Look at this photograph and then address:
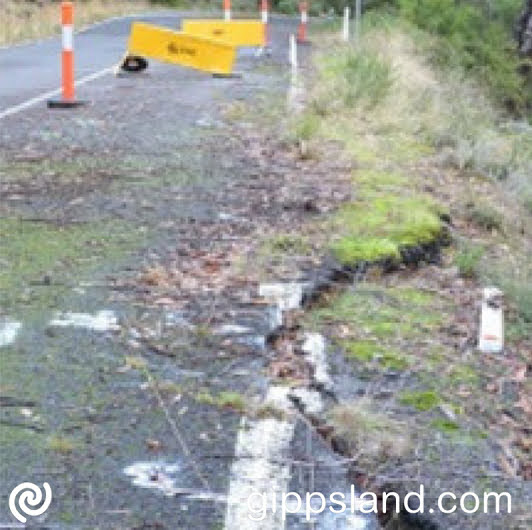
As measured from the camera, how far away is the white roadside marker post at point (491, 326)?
546 cm

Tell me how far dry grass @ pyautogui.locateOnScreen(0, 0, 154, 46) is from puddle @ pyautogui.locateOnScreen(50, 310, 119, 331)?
19.1 metres

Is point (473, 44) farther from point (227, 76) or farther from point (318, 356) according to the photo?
point (318, 356)

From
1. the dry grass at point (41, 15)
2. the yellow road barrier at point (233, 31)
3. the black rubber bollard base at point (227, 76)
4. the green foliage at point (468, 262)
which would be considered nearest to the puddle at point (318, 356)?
the green foliage at point (468, 262)

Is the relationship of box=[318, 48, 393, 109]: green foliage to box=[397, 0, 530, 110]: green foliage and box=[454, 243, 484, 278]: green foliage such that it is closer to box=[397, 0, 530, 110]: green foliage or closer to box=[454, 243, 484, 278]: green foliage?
box=[454, 243, 484, 278]: green foliage

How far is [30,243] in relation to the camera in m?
6.54

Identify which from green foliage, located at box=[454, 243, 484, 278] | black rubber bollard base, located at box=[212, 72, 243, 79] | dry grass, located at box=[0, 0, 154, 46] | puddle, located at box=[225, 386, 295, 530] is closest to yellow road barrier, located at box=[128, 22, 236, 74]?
black rubber bollard base, located at box=[212, 72, 243, 79]

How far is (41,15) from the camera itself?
31.1 m

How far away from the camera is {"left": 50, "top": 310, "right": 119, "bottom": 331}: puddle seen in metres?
5.23

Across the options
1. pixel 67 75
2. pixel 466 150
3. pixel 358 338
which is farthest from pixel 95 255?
pixel 67 75

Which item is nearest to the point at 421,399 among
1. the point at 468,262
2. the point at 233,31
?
the point at 468,262

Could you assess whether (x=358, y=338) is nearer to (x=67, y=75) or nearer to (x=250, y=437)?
(x=250, y=437)

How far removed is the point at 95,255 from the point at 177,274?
505 millimetres

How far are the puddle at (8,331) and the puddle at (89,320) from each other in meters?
0.15

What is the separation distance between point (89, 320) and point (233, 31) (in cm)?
1454
